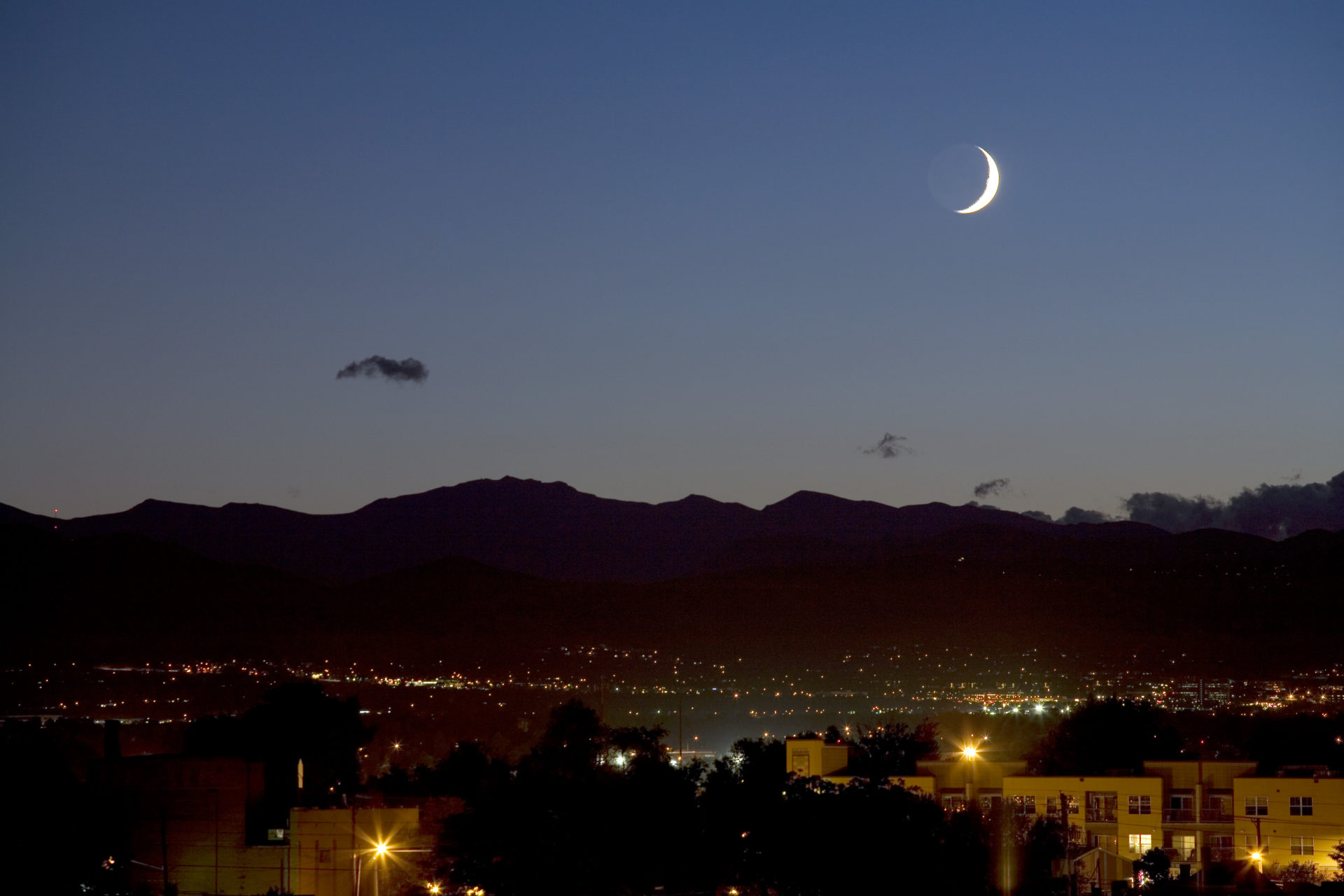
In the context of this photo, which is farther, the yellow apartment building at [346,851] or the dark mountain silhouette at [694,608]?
the dark mountain silhouette at [694,608]

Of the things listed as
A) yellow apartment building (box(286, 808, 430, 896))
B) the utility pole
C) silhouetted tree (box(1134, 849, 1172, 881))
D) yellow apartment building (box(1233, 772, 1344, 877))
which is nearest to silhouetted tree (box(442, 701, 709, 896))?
yellow apartment building (box(286, 808, 430, 896))

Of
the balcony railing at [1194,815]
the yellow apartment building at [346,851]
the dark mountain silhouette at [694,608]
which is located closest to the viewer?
the yellow apartment building at [346,851]

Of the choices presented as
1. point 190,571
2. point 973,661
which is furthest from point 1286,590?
point 190,571

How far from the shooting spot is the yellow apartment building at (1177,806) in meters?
47.1

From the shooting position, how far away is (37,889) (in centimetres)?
3903

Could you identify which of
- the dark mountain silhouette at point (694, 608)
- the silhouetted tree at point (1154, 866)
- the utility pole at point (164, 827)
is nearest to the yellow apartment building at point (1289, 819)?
the silhouetted tree at point (1154, 866)

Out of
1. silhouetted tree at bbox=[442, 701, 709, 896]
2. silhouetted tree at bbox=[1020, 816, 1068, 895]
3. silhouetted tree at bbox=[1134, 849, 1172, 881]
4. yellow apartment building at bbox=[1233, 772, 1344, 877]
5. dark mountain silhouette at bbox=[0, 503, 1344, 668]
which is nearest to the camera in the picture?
silhouetted tree at bbox=[1134, 849, 1172, 881]

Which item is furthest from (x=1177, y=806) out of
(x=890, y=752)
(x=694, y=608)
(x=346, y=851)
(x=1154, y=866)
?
(x=694, y=608)

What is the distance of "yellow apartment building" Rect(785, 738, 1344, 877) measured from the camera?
47.1 meters

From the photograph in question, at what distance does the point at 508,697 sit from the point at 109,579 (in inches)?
1925

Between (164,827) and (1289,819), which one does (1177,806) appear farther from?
(164,827)

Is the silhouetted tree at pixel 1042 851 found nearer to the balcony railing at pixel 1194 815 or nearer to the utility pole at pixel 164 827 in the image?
the balcony railing at pixel 1194 815

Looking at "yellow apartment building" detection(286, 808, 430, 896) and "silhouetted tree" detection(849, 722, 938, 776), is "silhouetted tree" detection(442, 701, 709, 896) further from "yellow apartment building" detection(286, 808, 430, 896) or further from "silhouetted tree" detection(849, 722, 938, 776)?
"silhouetted tree" detection(849, 722, 938, 776)

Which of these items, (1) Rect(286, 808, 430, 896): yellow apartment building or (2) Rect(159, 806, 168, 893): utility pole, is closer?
(1) Rect(286, 808, 430, 896): yellow apartment building
